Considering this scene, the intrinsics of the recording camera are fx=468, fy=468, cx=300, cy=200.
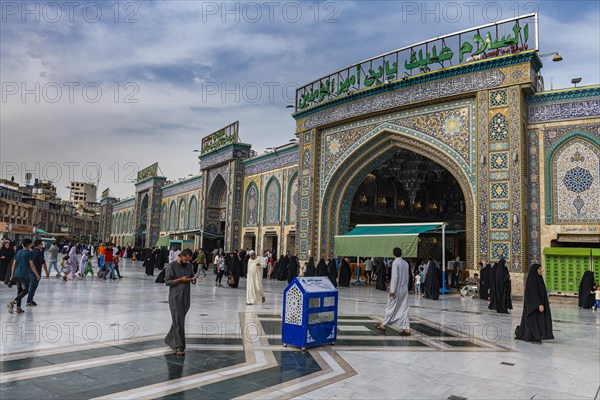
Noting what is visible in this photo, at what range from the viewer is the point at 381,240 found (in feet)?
46.6

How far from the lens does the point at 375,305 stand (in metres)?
10.0

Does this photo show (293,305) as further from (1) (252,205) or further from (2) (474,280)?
(1) (252,205)

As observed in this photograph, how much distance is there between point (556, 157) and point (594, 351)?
24.8ft

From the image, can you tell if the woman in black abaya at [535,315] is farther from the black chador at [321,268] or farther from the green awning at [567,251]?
the black chador at [321,268]

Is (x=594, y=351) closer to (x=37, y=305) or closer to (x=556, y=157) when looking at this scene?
(x=556, y=157)

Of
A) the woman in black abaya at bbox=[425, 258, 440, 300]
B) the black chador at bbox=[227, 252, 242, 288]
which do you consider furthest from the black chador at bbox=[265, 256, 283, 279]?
the woman in black abaya at bbox=[425, 258, 440, 300]

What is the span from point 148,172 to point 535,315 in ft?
111

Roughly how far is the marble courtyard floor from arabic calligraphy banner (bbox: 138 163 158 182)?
28.4 m

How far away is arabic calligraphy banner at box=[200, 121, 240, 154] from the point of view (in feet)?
77.9

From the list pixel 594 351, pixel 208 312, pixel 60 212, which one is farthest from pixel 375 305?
pixel 60 212

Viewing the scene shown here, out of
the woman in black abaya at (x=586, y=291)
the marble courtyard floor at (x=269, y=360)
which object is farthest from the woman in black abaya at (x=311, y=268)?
the woman in black abaya at (x=586, y=291)

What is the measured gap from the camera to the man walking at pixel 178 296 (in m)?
4.75

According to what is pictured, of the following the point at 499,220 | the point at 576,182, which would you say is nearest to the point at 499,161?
the point at 499,220

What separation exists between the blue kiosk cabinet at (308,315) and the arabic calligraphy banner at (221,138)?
18611 mm
